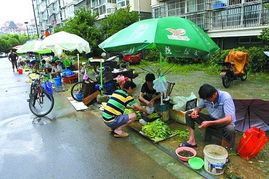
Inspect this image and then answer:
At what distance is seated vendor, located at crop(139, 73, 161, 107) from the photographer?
499 cm

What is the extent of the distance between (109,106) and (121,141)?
81cm

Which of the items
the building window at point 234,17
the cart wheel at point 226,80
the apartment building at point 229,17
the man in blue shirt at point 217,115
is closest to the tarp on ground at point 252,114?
the man in blue shirt at point 217,115

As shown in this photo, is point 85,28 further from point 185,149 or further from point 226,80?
point 185,149

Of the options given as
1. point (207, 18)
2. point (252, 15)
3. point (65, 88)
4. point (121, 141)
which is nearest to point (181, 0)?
point (207, 18)

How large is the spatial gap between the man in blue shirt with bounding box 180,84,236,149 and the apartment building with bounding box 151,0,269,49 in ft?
32.4

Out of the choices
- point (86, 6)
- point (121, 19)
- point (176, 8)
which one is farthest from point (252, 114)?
point (86, 6)

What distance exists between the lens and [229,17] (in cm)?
1313

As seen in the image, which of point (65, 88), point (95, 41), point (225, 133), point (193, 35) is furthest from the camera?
point (95, 41)

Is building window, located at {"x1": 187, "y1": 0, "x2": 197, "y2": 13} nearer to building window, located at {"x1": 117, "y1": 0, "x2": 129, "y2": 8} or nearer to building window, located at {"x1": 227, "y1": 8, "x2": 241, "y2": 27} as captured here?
building window, located at {"x1": 227, "y1": 8, "x2": 241, "y2": 27}

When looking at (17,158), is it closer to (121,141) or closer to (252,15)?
(121,141)

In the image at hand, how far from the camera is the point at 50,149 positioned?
440cm

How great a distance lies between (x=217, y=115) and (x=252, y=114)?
115 centimetres

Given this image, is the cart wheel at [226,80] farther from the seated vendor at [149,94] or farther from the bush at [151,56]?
the bush at [151,56]

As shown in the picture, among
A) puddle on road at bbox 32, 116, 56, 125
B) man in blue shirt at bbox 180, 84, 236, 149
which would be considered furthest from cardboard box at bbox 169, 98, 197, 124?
puddle on road at bbox 32, 116, 56, 125
